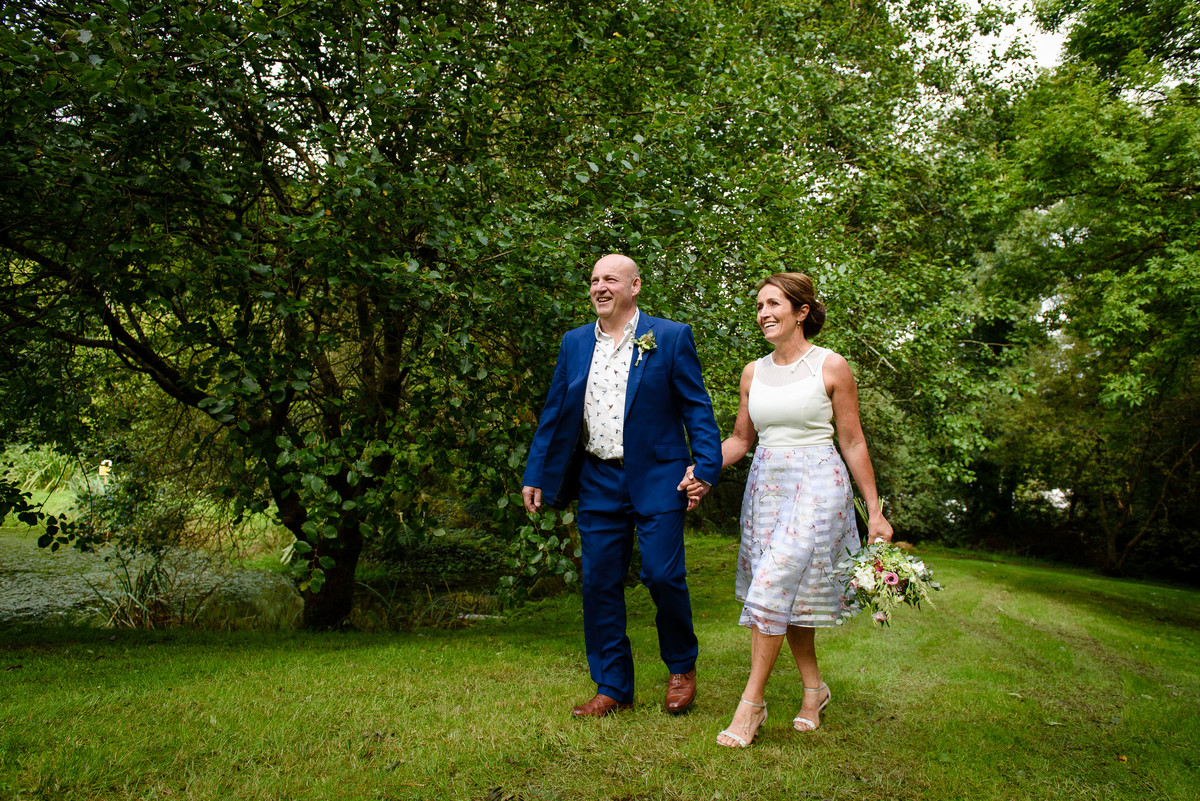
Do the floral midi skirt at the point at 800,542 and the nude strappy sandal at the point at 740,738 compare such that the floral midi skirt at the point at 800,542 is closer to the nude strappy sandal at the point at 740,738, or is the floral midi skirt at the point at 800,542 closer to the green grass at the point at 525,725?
the nude strappy sandal at the point at 740,738

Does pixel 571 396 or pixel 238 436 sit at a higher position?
pixel 571 396

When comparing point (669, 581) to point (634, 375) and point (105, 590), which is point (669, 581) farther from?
point (105, 590)

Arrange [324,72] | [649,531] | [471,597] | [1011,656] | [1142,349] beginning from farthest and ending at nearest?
[1142,349] < [471,597] < [1011,656] < [324,72] < [649,531]

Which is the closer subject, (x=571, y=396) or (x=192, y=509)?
(x=571, y=396)

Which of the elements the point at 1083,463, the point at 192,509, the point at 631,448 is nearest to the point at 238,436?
the point at 631,448

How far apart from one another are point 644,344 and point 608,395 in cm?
30

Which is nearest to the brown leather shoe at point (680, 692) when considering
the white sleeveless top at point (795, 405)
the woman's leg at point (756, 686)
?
the woman's leg at point (756, 686)

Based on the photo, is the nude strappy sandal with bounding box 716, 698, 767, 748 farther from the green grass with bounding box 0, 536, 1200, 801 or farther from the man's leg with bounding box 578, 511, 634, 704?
the man's leg with bounding box 578, 511, 634, 704

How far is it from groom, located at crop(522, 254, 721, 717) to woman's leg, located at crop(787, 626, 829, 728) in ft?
1.57

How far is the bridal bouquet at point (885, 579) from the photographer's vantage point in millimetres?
3119

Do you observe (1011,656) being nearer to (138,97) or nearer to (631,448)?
(631,448)

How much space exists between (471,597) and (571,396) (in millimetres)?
6623

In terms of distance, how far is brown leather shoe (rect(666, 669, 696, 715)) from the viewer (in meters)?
3.47

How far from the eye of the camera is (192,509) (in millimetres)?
8406
